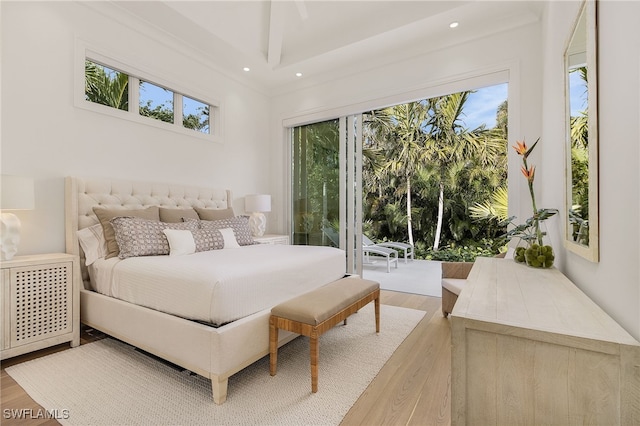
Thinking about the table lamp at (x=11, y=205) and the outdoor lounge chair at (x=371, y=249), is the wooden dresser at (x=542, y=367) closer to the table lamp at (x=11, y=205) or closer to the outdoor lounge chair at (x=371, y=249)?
the table lamp at (x=11, y=205)

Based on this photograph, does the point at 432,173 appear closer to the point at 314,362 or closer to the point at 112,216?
the point at 314,362

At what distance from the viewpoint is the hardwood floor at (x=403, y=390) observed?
1578mm

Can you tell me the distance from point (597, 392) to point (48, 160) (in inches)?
149

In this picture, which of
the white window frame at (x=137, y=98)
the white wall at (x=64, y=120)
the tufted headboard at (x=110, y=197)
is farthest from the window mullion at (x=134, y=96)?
the tufted headboard at (x=110, y=197)

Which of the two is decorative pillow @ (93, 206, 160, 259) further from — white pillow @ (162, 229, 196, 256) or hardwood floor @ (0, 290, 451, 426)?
hardwood floor @ (0, 290, 451, 426)

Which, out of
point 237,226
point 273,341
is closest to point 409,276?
point 237,226

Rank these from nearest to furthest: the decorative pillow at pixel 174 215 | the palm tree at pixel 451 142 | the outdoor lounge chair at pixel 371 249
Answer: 1. the decorative pillow at pixel 174 215
2. the outdoor lounge chair at pixel 371 249
3. the palm tree at pixel 451 142

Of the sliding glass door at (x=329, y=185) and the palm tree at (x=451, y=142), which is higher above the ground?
the palm tree at (x=451, y=142)

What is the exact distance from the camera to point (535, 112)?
3102mm

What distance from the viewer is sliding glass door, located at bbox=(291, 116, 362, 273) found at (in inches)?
175

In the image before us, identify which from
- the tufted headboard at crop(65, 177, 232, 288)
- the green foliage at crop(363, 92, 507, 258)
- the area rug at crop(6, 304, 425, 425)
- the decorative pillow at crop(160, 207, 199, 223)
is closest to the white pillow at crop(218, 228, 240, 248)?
the decorative pillow at crop(160, 207, 199, 223)

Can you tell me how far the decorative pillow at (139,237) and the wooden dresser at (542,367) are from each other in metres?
2.45

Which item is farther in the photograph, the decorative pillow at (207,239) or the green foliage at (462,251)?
the green foliage at (462,251)

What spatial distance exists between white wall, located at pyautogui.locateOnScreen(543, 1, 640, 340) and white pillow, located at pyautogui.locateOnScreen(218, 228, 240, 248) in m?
2.74
